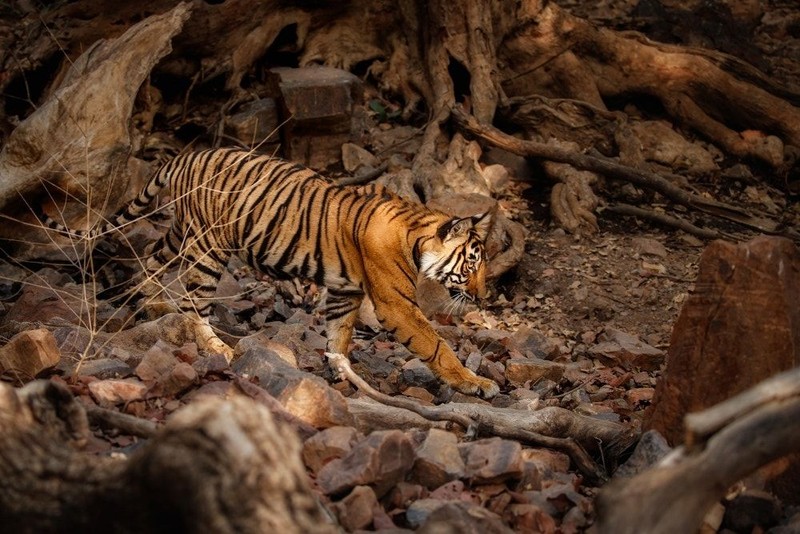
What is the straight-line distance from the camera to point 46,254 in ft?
24.3

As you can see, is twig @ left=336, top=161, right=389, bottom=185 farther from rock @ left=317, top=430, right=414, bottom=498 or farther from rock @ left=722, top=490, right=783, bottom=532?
rock @ left=722, top=490, right=783, bottom=532

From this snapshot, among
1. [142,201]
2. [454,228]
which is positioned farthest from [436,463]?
[142,201]

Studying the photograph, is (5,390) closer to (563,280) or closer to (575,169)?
(563,280)

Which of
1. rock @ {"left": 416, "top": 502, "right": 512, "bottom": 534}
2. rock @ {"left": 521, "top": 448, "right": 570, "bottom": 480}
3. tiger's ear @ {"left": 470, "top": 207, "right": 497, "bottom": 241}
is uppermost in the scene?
rock @ {"left": 416, "top": 502, "right": 512, "bottom": 534}

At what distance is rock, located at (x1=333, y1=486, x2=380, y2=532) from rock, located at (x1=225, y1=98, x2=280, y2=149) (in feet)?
20.7

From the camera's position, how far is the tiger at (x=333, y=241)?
5980 mm

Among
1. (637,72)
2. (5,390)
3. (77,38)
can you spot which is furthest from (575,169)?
(5,390)

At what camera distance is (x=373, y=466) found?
3.22m

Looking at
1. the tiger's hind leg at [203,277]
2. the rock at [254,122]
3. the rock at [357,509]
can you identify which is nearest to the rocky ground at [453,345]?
the rock at [357,509]

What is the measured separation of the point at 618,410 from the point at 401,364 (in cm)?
175

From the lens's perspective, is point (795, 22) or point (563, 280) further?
point (795, 22)

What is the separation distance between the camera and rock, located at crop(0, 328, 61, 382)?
13.5 ft

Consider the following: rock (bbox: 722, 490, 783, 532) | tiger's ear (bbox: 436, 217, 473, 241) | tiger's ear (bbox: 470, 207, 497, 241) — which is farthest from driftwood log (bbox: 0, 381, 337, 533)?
tiger's ear (bbox: 470, 207, 497, 241)

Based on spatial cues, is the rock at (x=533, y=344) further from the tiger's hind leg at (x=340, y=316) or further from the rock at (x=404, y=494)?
the rock at (x=404, y=494)
